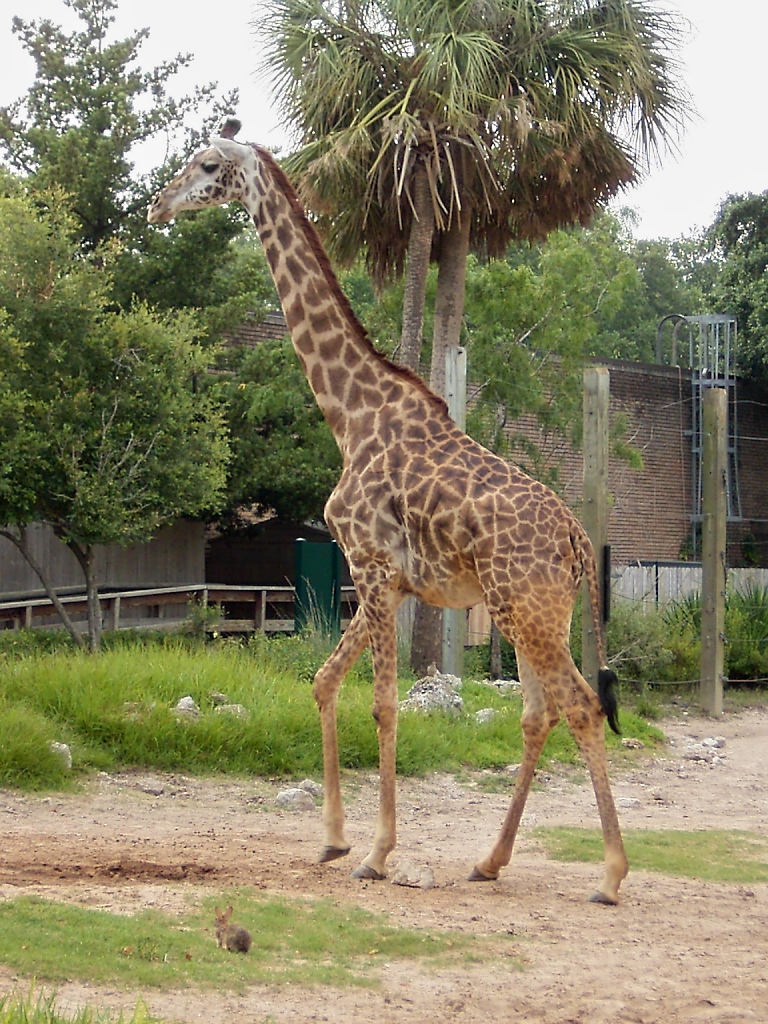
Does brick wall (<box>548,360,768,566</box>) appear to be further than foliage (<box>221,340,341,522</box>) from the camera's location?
Yes

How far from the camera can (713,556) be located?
49.5 feet

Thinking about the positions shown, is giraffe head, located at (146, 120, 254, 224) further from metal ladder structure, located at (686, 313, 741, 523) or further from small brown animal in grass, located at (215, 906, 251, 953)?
metal ladder structure, located at (686, 313, 741, 523)

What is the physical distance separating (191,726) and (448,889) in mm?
3637

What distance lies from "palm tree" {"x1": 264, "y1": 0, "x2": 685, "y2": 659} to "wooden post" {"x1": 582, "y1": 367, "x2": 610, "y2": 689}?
71.8 inches

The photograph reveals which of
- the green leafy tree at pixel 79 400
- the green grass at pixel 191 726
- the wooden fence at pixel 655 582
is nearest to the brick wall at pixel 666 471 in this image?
the wooden fence at pixel 655 582

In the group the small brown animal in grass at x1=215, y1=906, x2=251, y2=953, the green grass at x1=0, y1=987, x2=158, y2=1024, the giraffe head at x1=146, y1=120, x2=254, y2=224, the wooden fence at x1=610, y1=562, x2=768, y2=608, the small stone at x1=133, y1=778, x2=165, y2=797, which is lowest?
the small stone at x1=133, y1=778, x2=165, y2=797

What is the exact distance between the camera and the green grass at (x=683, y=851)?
25.0 ft

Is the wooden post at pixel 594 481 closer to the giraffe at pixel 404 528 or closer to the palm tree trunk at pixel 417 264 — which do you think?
the palm tree trunk at pixel 417 264

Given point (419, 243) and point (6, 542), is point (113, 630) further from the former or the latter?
point (419, 243)

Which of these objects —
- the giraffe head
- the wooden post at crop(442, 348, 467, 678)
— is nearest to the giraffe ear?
the giraffe head

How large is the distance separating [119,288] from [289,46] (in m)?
4.93

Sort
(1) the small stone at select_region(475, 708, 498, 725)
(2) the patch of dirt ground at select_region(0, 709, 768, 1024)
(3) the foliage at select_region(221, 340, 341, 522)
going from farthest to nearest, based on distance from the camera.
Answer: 1. (3) the foliage at select_region(221, 340, 341, 522)
2. (1) the small stone at select_region(475, 708, 498, 725)
3. (2) the patch of dirt ground at select_region(0, 709, 768, 1024)

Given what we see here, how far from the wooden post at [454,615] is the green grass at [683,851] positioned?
496 cm

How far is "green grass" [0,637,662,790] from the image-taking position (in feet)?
30.9
